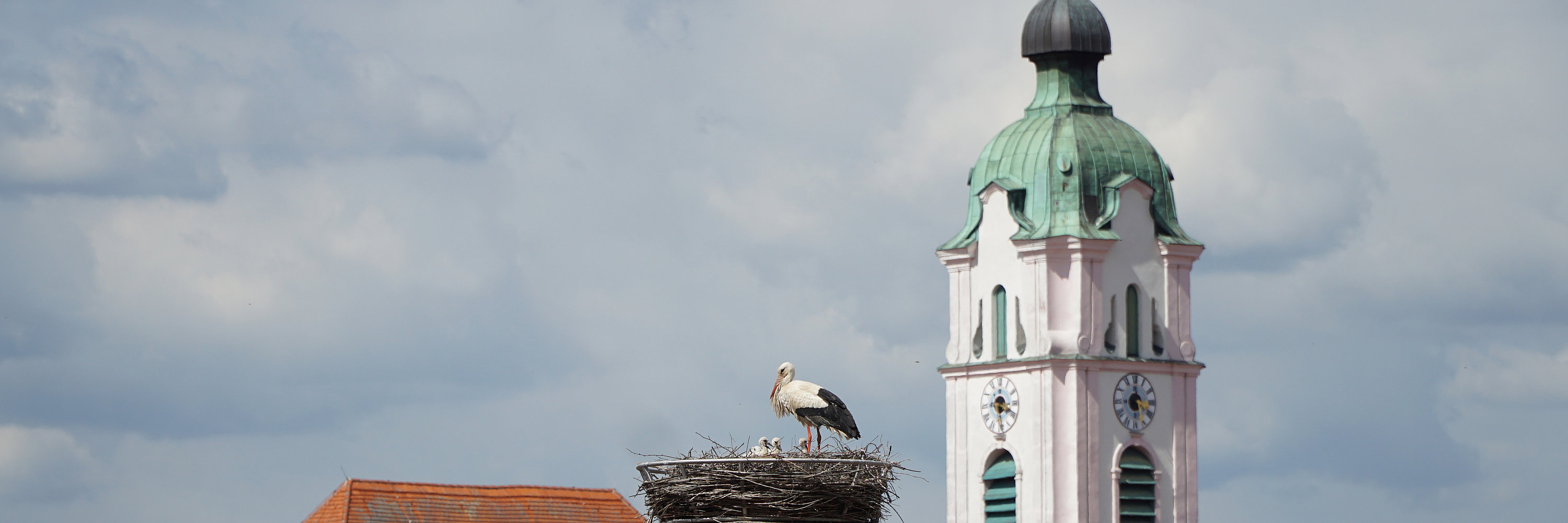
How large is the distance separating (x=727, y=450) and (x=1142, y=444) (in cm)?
1696

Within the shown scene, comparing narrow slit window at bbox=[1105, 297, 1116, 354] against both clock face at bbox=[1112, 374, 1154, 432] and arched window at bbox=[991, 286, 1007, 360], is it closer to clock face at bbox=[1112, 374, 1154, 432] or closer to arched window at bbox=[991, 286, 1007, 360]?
clock face at bbox=[1112, 374, 1154, 432]

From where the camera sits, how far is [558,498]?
172 feet

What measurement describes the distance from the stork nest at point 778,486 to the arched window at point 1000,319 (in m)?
16.0

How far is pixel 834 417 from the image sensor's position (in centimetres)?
4272

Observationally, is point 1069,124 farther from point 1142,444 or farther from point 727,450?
point 727,450

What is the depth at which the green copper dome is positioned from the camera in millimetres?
56000

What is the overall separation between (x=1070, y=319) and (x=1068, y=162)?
292 centimetres

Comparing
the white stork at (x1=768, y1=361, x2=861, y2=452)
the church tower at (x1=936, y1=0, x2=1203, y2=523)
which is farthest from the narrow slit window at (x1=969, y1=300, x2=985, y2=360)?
the white stork at (x1=768, y1=361, x2=861, y2=452)

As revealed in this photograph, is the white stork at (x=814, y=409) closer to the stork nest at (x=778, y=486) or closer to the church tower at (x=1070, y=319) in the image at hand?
the stork nest at (x=778, y=486)

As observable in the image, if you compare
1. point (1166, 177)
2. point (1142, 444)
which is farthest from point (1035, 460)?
point (1166, 177)

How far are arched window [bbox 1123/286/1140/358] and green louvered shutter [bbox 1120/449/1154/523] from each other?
1.91 meters

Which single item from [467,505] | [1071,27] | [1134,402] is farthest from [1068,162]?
[467,505]

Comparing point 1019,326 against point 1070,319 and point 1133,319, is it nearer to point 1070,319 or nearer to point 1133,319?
point 1070,319

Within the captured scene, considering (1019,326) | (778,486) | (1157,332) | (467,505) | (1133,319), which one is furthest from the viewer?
(1157,332)
